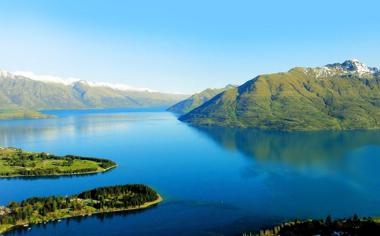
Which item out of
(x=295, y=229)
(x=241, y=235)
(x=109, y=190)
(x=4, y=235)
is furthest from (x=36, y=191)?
(x=295, y=229)

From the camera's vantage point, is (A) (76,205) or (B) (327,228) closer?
(B) (327,228)

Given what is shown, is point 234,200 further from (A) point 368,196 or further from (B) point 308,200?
(A) point 368,196

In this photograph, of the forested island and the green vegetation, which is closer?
the green vegetation

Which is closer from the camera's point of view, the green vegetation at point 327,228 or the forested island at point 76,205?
the green vegetation at point 327,228

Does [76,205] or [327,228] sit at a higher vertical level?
[327,228]
